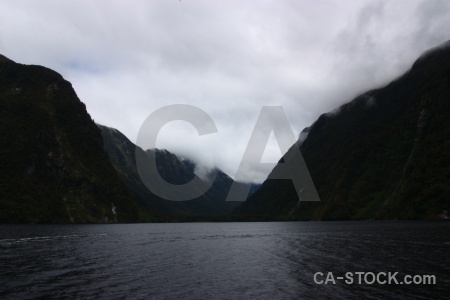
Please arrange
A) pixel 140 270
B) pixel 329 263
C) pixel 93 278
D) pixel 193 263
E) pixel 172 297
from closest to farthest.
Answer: pixel 172 297, pixel 93 278, pixel 140 270, pixel 329 263, pixel 193 263

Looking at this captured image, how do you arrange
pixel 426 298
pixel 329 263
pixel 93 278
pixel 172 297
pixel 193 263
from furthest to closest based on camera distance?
pixel 193 263
pixel 329 263
pixel 93 278
pixel 172 297
pixel 426 298

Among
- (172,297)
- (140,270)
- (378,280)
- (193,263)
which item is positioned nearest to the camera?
(172,297)

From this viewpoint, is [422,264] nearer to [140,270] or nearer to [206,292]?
[206,292]

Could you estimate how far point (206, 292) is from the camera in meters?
37.2

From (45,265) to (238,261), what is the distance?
2926 centimetres

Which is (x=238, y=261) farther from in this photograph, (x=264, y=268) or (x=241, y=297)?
(x=241, y=297)

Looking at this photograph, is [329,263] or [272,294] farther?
[329,263]

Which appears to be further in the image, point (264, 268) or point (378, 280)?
point (264, 268)

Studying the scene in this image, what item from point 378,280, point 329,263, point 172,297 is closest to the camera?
point 172,297

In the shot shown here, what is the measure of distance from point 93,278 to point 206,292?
1534 cm

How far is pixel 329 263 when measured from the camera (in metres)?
55.8

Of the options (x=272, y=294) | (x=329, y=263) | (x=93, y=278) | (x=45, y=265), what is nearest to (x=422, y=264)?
(x=329, y=263)

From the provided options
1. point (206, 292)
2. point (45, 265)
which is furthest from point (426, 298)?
point (45, 265)

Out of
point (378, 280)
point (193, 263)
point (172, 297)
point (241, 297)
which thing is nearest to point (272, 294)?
point (241, 297)
